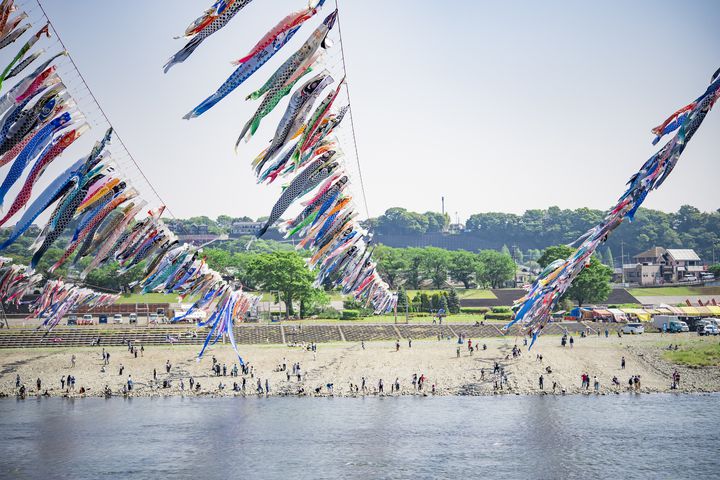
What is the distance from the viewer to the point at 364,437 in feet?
144

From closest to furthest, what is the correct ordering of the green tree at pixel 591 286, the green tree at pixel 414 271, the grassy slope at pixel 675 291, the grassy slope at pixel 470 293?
the green tree at pixel 591 286, the grassy slope at pixel 470 293, the grassy slope at pixel 675 291, the green tree at pixel 414 271

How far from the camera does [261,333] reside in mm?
77688

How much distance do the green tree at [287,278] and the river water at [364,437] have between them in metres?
34.2

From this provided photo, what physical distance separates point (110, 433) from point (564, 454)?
27.7 metres

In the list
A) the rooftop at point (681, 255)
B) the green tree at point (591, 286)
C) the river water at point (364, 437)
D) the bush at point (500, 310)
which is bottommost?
the river water at point (364, 437)

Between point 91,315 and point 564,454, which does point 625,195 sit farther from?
point 91,315

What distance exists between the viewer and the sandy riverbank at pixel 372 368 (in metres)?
58.5

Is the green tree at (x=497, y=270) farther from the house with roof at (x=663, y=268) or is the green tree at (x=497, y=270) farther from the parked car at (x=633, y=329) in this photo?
the parked car at (x=633, y=329)

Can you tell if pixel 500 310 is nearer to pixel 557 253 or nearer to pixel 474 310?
pixel 474 310

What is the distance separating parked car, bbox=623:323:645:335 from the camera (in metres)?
78.2

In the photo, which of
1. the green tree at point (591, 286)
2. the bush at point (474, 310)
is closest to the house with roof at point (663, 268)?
the green tree at point (591, 286)

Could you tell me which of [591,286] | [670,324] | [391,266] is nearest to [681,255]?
[591,286]

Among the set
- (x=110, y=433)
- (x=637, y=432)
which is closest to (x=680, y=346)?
(x=637, y=432)

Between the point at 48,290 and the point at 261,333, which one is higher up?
the point at 48,290
